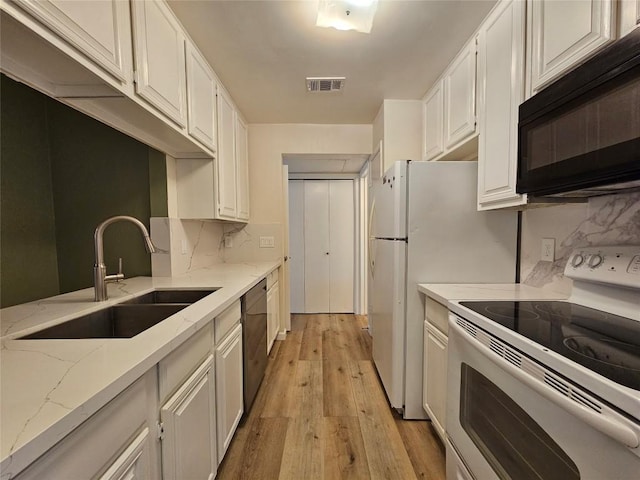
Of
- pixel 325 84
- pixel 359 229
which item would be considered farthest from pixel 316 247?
pixel 325 84

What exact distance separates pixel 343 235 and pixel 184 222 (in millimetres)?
2351

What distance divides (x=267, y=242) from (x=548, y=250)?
2323 mm

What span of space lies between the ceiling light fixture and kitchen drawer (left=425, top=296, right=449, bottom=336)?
4.96 feet

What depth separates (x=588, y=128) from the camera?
85 centimetres

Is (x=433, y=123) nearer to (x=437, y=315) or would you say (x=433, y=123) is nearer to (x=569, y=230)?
(x=569, y=230)

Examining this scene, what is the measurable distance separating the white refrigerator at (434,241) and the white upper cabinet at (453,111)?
269 millimetres

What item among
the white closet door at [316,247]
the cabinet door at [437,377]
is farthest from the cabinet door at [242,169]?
the cabinet door at [437,377]

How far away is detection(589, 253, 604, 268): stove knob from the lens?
1.07 m

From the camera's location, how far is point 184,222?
2.07 m

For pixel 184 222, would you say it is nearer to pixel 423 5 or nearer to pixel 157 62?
pixel 157 62

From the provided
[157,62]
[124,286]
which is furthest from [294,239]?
[157,62]

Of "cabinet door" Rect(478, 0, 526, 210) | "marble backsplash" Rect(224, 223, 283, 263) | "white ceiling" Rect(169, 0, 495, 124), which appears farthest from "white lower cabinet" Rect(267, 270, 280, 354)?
"cabinet door" Rect(478, 0, 526, 210)

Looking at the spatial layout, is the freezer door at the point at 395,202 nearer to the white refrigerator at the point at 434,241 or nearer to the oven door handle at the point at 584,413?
the white refrigerator at the point at 434,241

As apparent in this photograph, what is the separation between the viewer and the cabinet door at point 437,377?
1.43m
